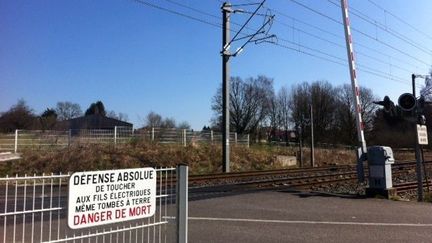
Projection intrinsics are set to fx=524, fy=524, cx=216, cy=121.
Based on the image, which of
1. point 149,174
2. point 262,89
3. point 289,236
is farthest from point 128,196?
point 262,89

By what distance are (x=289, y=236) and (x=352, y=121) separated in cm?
9493

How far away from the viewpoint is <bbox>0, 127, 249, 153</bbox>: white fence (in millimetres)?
31250

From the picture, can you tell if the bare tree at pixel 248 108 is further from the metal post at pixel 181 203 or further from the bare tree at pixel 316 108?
the metal post at pixel 181 203

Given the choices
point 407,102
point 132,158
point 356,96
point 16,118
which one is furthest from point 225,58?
point 16,118

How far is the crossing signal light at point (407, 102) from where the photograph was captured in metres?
16.7

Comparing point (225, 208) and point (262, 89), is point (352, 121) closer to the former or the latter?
point (262, 89)

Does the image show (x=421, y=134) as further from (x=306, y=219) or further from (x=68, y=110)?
(x=68, y=110)

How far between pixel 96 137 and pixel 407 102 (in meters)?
22.6

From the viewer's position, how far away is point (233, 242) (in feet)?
29.9

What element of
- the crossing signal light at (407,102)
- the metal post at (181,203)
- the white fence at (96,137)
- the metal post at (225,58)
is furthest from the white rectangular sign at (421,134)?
the white fence at (96,137)

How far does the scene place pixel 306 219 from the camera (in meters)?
12.0


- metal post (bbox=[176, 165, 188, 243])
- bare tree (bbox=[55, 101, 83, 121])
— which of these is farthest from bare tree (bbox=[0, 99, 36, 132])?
metal post (bbox=[176, 165, 188, 243])

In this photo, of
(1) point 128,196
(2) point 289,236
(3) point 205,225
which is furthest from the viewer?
(3) point 205,225

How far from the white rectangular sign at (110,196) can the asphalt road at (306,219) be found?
11.3ft
